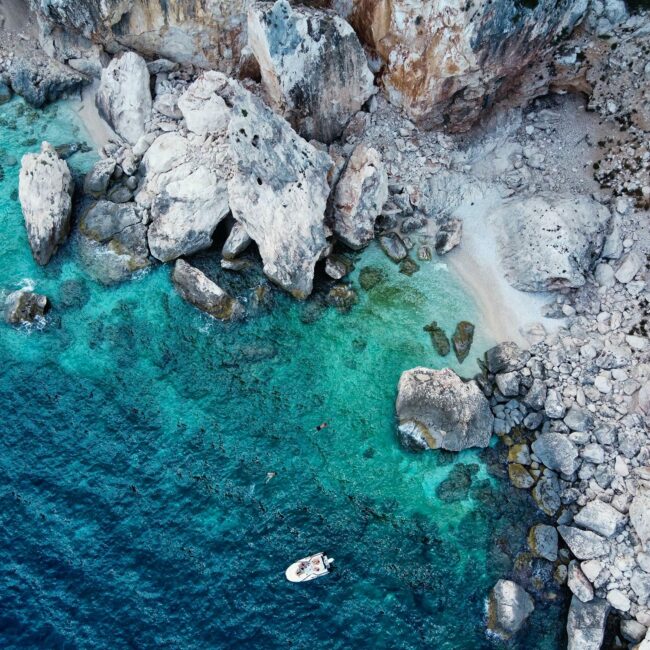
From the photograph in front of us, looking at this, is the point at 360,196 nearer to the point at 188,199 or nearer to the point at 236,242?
the point at 236,242

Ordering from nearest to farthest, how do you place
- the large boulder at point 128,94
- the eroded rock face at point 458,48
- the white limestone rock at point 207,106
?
A: the eroded rock face at point 458,48 < the white limestone rock at point 207,106 < the large boulder at point 128,94

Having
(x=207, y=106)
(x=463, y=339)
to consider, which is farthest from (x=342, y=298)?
(x=207, y=106)

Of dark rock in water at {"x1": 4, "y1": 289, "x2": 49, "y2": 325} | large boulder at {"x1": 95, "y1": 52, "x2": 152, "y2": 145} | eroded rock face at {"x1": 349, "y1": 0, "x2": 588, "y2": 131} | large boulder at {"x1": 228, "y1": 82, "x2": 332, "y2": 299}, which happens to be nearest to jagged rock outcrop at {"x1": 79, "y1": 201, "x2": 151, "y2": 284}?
dark rock in water at {"x1": 4, "y1": 289, "x2": 49, "y2": 325}

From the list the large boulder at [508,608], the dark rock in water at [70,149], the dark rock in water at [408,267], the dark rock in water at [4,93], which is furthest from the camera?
the dark rock in water at [4,93]

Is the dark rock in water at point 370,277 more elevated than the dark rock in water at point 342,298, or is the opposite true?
the dark rock in water at point 370,277

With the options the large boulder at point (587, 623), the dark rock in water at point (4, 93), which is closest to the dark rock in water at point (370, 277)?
the large boulder at point (587, 623)

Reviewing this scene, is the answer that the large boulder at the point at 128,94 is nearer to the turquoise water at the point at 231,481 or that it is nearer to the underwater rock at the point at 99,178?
the underwater rock at the point at 99,178

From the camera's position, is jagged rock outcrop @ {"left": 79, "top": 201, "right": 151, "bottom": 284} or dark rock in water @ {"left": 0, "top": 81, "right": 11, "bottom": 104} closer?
jagged rock outcrop @ {"left": 79, "top": 201, "right": 151, "bottom": 284}

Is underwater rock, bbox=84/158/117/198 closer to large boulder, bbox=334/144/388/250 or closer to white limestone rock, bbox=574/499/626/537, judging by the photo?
large boulder, bbox=334/144/388/250
